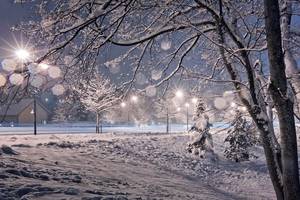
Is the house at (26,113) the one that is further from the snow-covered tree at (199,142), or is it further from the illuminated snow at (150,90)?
the illuminated snow at (150,90)

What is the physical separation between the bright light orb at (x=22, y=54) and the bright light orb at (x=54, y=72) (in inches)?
16.0

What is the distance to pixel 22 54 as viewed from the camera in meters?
6.58

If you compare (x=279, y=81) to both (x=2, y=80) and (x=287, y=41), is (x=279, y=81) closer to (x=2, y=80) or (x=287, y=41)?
(x=287, y=41)

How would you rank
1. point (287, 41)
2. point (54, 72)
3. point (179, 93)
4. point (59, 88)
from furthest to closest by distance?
point (179, 93)
point (287, 41)
point (59, 88)
point (54, 72)

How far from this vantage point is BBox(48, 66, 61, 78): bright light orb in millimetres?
6743

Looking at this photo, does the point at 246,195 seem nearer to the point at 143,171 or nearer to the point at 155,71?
the point at 143,171

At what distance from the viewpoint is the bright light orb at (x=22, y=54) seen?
647 centimetres

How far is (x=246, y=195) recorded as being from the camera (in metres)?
19.9

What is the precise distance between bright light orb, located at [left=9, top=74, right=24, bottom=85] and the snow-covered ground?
248cm

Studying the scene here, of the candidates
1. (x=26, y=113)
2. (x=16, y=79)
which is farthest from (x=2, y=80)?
(x=26, y=113)

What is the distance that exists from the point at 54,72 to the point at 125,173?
1023 cm

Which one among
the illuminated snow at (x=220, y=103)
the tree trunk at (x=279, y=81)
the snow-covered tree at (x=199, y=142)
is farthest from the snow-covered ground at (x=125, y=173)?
the tree trunk at (x=279, y=81)

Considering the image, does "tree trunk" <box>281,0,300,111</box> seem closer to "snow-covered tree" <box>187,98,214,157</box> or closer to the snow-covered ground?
the snow-covered ground

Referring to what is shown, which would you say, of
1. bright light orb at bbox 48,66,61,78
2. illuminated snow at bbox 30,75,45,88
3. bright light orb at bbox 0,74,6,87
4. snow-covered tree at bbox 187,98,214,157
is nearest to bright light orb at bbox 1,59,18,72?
bright light orb at bbox 0,74,6,87
